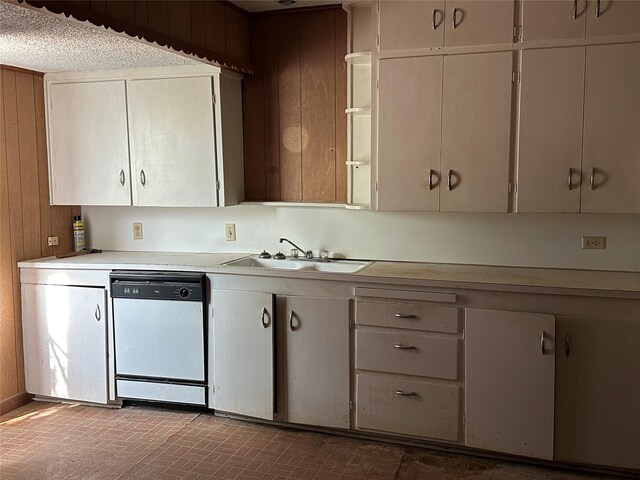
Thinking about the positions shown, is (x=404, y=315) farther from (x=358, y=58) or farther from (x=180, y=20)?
(x=180, y=20)

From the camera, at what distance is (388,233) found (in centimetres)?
373

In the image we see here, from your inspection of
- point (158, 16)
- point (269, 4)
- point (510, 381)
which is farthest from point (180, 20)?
point (510, 381)

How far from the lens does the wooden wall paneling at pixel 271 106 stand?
386 centimetres

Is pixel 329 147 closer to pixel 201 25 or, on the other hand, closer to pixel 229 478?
pixel 201 25

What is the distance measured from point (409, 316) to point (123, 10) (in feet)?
6.49

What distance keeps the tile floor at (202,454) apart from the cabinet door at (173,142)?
4.47 feet

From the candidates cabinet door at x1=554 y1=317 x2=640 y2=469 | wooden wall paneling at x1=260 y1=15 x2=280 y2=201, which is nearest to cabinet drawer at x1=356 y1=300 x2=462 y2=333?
cabinet door at x1=554 y1=317 x2=640 y2=469

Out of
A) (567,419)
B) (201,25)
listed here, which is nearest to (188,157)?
(201,25)

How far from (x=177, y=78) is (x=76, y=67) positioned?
2.02 feet

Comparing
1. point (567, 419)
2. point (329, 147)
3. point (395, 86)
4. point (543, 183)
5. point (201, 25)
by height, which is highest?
point (201, 25)

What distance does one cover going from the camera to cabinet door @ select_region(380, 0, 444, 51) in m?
3.18

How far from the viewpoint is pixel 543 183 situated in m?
3.10

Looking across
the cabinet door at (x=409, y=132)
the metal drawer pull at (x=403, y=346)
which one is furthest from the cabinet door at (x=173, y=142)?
the metal drawer pull at (x=403, y=346)

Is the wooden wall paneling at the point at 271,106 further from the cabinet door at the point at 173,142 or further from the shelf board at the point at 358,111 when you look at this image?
the shelf board at the point at 358,111
